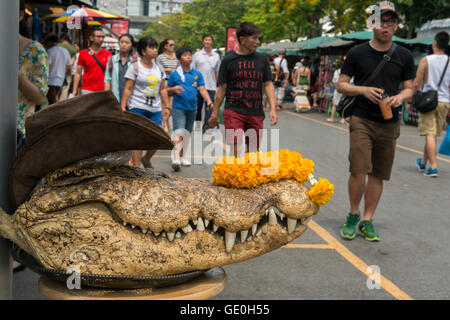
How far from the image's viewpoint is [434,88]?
8648 millimetres

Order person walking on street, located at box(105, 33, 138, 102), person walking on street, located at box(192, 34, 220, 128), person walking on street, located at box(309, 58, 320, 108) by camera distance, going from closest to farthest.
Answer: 1. person walking on street, located at box(105, 33, 138, 102)
2. person walking on street, located at box(192, 34, 220, 128)
3. person walking on street, located at box(309, 58, 320, 108)

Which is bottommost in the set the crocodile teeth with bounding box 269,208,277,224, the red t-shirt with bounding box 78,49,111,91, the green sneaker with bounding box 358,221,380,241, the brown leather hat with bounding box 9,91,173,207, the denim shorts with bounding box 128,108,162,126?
the green sneaker with bounding box 358,221,380,241

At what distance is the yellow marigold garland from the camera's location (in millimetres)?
2297

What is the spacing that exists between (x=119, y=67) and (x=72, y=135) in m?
5.87

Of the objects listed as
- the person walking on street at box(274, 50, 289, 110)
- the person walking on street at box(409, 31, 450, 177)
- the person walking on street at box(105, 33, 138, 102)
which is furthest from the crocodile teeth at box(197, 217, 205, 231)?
the person walking on street at box(274, 50, 289, 110)

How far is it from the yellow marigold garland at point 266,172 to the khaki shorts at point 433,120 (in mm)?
6765

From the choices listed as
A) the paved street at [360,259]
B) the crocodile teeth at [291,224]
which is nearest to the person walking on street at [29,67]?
the paved street at [360,259]

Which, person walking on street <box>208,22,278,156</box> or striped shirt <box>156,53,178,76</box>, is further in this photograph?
striped shirt <box>156,53,178,76</box>

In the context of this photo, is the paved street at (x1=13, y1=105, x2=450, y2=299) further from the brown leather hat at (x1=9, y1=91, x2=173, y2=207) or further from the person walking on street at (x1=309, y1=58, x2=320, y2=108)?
the person walking on street at (x1=309, y1=58, x2=320, y2=108)

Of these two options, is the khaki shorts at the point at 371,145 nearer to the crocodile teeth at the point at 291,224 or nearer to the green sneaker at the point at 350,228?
the green sneaker at the point at 350,228

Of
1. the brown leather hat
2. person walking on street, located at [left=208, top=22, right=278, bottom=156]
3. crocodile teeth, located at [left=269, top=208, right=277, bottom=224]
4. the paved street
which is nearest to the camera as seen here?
the brown leather hat

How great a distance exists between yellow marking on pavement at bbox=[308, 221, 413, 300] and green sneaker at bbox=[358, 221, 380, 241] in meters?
0.32

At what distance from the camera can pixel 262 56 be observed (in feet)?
20.4

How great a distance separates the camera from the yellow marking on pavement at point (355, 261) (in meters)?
3.90
